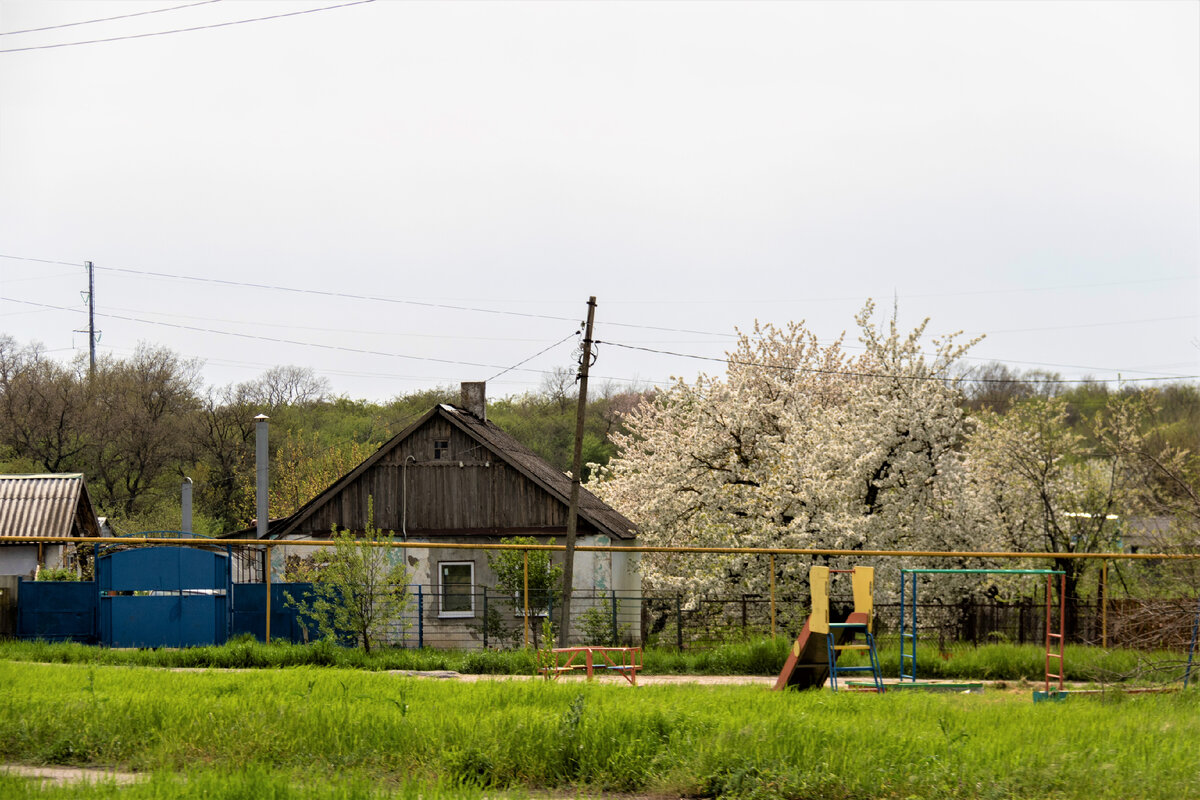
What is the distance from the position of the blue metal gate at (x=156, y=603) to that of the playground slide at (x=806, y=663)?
1188 centimetres

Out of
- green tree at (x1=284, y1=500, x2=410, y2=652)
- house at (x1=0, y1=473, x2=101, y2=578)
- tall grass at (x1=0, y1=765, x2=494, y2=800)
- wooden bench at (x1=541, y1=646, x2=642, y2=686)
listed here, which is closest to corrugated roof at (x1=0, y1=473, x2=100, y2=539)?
house at (x1=0, y1=473, x2=101, y2=578)

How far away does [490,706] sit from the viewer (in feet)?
37.1

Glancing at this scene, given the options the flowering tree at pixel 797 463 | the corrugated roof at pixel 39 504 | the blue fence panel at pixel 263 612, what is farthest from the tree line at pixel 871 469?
the corrugated roof at pixel 39 504

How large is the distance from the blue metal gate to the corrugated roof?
12.3 meters

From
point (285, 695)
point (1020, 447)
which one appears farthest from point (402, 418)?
point (285, 695)

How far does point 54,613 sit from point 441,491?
11647 mm

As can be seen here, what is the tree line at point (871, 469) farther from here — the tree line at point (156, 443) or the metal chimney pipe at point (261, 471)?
the tree line at point (156, 443)

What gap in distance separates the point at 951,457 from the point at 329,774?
22.4m

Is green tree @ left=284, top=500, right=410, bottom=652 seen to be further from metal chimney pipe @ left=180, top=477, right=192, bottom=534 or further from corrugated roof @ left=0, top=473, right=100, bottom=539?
metal chimney pipe @ left=180, top=477, right=192, bottom=534

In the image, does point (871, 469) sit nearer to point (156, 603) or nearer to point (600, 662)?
point (600, 662)

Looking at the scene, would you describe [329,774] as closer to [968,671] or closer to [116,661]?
[116,661]

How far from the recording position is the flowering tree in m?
27.9

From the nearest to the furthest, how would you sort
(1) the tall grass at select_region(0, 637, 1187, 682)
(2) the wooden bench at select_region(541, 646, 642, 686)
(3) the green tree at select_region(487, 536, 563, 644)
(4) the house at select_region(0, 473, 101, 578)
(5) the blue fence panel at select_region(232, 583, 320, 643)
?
1. (2) the wooden bench at select_region(541, 646, 642, 686)
2. (1) the tall grass at select_region(0, 637, 1187, 682)
3. (5) the blue fence panel at select_region(232, 583, 320, 643)
4. (3) the green tree at select_region(487, 536, 563, 644)
5. (4) the house at select_region(0, 473, 101, 578)

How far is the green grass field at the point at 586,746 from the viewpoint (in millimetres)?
8242
